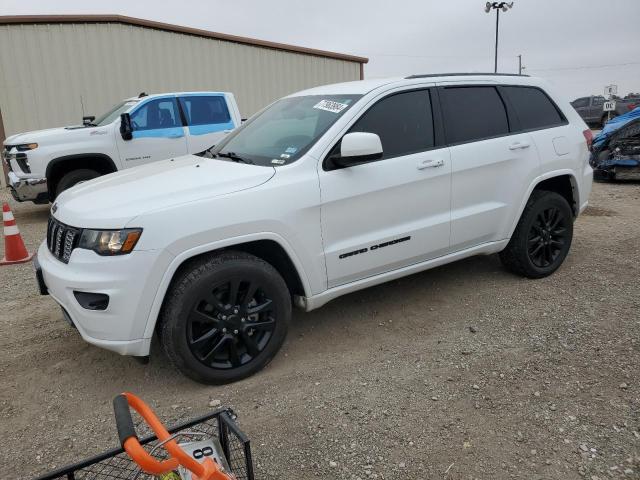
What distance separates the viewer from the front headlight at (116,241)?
2719mm

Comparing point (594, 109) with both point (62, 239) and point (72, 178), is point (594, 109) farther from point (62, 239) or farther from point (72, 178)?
point (62, 239)

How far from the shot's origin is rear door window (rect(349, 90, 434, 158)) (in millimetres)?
3627

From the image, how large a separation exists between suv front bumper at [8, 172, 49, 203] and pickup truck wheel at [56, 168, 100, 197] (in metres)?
0.20

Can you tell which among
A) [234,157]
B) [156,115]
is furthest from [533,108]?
[156,115]

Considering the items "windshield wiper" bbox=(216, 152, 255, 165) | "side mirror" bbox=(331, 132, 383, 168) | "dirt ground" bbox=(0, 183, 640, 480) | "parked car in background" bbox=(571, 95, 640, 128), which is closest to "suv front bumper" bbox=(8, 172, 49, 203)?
"dirt ground" bbox=(0, 183, 640, 480)

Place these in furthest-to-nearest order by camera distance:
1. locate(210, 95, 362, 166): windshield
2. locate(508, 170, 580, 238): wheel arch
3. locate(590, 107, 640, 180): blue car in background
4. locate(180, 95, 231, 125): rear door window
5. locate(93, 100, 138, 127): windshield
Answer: locate(590, 107, 640, 180): blue car in background → locate(180, 95, 231, 125): rear door window → locate(93, 100, 138, 127): windshield → locate(508, 170, 580, 238): wheel arch → locate(210, 95, 362, 166): windshield

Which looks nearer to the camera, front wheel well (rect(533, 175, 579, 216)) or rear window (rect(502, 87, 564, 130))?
rear window (rect(502, 87, 564, 130))

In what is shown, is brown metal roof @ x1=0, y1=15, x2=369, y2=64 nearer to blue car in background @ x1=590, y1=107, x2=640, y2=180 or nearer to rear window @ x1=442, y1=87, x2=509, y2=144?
blue car in background @ x1=590, y1=107, x2=640, y2=180

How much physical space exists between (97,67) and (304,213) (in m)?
11.7

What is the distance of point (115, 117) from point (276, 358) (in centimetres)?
642

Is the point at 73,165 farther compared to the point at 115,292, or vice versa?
the point at 73,165

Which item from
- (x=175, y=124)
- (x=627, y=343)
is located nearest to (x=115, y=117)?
(x=175, y=124)

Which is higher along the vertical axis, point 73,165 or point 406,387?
point 73,165

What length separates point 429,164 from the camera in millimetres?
3727
